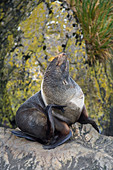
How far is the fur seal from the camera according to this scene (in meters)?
2.28

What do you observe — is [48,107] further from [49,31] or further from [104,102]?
[104,102]

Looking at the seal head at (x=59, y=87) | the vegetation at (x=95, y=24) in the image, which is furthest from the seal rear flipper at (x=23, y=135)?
the vegetation at (x=95, y=24)

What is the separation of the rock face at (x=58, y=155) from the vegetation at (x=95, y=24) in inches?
83.6

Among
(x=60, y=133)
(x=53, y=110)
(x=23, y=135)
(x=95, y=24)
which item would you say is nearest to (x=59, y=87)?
(x=53, y=110)

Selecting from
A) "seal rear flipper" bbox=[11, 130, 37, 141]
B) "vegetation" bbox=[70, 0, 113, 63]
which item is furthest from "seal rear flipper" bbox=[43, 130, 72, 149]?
"vegetation" bbox=[70, 0, 113, 63]

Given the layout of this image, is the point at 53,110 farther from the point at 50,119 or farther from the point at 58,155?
the point at 58,155

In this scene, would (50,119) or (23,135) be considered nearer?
(50,119)

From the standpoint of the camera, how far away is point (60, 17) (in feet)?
12.4

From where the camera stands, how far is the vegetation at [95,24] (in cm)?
403

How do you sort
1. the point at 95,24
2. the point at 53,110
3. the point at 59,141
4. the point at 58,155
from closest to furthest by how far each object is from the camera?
the point at 58,155, the point at 59,141, the point at 53,110, the point at 95,24

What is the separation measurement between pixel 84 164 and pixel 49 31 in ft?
7.59

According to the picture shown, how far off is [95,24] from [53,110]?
7.40ft

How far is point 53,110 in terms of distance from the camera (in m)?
2.37

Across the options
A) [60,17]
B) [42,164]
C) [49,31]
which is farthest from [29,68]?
[42,164]
